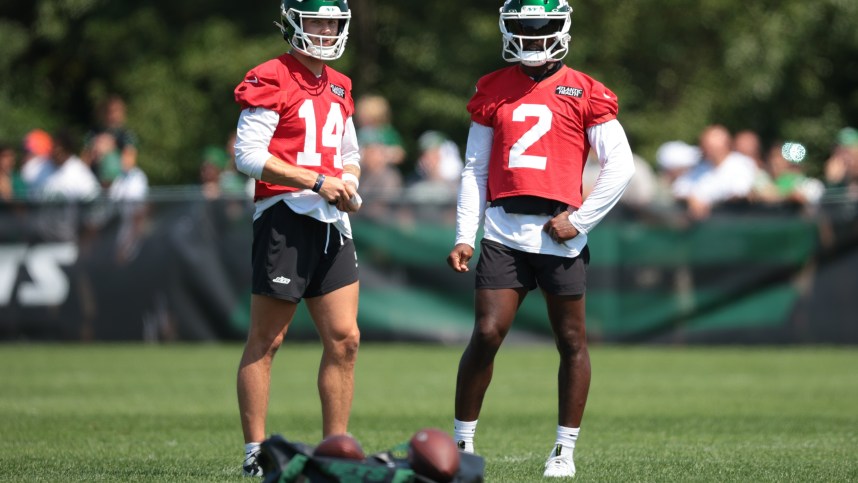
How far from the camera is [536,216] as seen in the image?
7.00 m

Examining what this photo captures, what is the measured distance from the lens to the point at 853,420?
9.41m


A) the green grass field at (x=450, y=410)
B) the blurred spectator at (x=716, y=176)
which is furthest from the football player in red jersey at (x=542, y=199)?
the blurred spectator at (x=716, y=176)

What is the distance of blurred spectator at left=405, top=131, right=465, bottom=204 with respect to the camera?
15.7m

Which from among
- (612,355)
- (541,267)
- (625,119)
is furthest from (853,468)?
(625,119)

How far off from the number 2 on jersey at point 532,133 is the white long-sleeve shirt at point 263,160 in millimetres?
940

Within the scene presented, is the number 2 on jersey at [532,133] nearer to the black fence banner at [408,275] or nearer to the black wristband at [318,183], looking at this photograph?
the black wristband at [318,183]

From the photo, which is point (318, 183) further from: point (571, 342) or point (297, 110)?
point (571, 342)

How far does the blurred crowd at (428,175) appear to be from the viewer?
1546cm

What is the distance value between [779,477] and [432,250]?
9.09m

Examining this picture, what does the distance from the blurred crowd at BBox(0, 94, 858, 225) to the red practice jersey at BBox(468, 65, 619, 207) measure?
7.55 meters

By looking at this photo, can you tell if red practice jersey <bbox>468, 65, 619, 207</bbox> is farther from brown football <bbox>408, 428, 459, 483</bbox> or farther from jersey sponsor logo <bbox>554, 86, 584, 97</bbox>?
brown football <bbox>408, 428, 459, 483</bbox>

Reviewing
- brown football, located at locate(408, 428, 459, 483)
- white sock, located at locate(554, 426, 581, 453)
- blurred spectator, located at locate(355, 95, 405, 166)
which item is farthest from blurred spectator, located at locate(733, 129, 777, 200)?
brown football, located at locate(408, 428, 459, 483)

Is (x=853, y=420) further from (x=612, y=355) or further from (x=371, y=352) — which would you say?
(x=371, y=352)

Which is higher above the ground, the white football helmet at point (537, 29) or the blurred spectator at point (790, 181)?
the white football helmet at point (537, 29)
